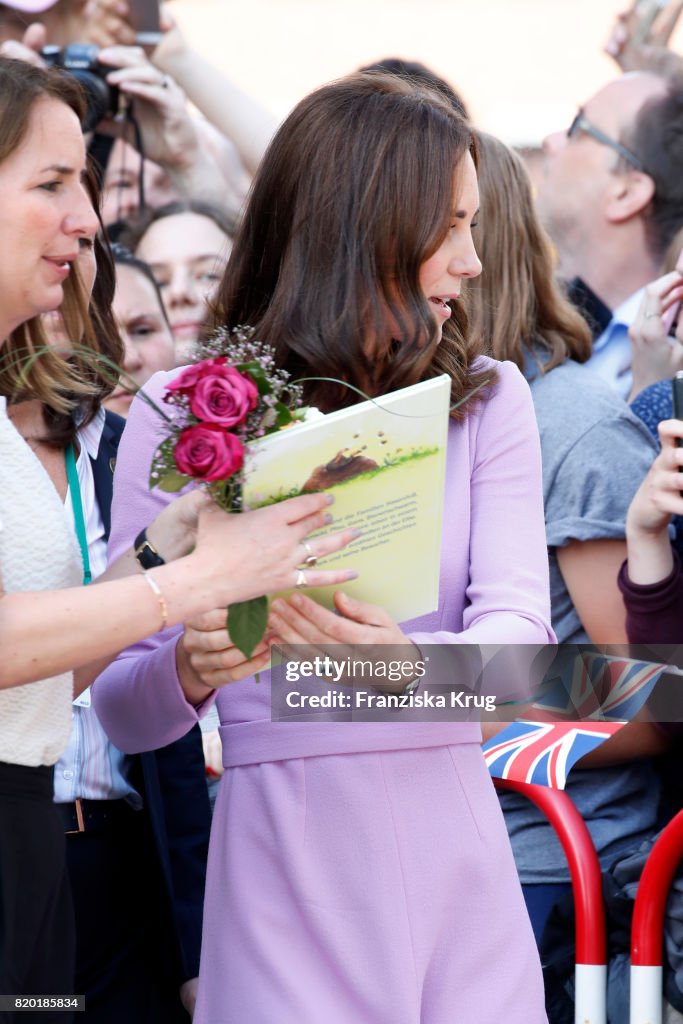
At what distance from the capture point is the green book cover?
139 cm

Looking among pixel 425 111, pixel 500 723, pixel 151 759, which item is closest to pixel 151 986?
pixel 151 759

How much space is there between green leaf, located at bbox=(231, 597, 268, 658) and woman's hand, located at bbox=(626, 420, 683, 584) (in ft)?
3.06

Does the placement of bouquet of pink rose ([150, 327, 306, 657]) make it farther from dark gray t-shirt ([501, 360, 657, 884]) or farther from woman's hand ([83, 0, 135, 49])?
woman's hand ([83, 0, 135, 49])

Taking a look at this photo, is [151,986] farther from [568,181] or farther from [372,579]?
[568,181]

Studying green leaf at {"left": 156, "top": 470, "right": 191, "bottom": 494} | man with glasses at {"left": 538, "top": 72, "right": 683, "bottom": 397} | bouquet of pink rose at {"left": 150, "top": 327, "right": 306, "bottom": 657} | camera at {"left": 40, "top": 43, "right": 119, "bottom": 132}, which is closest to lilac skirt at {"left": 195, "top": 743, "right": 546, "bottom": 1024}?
bouquet of pink rose at {"left": 150, "top": 327, "right": 306, "bottom": 657}

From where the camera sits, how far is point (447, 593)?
5.51 feet

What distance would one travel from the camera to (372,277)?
167 centimetres

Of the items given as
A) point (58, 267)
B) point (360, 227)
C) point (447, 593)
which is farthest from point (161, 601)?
point (58, 267)

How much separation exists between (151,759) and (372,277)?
2.97 feet

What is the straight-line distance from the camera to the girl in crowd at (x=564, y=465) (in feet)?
7.77

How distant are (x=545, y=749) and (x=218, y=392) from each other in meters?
1.21

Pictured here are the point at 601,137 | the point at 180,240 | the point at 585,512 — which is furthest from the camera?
the point at 180,240

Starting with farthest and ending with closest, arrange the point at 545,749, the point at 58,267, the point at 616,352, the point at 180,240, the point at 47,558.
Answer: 1. the point at 180,240
2. the point at 616,352
3. the point at 545,749
4. the point at 58,267
5. the point at 47,558

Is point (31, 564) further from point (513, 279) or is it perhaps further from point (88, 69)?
point (88, 69)
